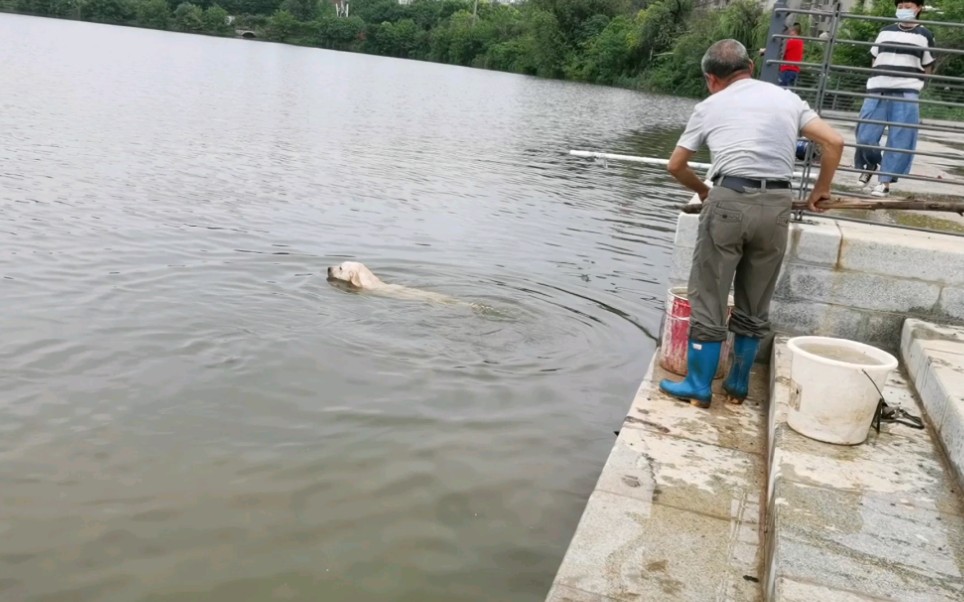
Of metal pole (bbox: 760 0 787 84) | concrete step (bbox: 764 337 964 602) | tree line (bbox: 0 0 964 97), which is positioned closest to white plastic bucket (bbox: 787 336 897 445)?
concrete step (bbox: 764 337 964 602)

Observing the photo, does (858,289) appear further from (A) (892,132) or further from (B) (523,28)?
(B) (523,28)

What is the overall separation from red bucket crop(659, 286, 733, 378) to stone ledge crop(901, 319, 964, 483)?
1.22 metres

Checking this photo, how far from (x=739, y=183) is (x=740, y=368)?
1.24 meters

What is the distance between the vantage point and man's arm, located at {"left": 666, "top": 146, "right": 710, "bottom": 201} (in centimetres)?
569

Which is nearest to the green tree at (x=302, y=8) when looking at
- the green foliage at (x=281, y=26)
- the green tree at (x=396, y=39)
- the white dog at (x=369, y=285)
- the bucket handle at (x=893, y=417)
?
the green foliage at (x=281, y=26)

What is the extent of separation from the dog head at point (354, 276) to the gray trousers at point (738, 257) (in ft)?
15.3

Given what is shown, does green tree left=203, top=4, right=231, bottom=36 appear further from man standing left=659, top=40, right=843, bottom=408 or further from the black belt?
the black belt

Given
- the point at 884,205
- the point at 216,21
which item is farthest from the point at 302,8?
the point at 884,205

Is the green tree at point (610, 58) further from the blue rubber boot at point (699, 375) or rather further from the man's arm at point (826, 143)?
the blue rubber boot at point (699, 375)

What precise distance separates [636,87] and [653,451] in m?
78.7

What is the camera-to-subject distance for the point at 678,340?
21.8 ft

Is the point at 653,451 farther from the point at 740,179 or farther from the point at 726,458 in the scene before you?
the point at 740,179

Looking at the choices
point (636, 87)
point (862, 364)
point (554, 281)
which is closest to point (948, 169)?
point (554, 281)

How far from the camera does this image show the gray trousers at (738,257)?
5.52 m
